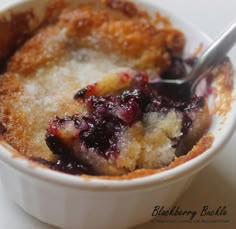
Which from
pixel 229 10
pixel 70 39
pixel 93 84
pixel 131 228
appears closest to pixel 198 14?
pixel 229 10

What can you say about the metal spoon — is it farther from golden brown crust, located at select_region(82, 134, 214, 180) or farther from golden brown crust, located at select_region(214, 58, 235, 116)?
golden brown crust, located at select_region(82, 134, 214, 180)

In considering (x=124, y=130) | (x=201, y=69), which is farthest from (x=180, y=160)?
(x=201, y=69)

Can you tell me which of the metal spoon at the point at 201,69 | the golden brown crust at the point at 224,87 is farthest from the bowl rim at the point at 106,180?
the metal spoon at the point at 201,69

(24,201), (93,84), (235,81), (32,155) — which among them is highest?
(235,81)

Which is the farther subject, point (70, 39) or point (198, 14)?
point (198, 14)

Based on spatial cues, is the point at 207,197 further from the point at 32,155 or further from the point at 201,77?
the point at 32,155

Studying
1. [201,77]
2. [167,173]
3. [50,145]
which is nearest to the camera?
[167,173]
